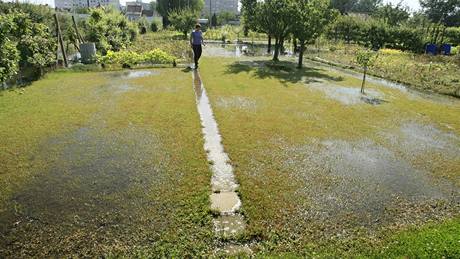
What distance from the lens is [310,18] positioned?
625 inches

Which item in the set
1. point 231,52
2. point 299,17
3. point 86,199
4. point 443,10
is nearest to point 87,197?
point 86,199

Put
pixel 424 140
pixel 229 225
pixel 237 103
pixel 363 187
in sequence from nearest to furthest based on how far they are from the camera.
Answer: pixel 229 225
pixel 363 187
pixel 424 140
pixel 237 103

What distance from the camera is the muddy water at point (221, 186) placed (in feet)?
14.2

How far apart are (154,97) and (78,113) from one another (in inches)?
98.3

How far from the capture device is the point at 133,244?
3889mm

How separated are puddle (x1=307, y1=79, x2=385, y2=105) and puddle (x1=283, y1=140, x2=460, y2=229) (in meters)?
4.23

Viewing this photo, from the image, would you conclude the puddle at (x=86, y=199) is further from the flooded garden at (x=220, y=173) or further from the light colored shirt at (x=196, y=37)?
the light colored shirt at (x=196, y=37)

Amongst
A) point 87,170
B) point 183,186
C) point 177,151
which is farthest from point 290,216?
point 87,170

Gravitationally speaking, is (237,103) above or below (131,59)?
below

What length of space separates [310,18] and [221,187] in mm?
13201

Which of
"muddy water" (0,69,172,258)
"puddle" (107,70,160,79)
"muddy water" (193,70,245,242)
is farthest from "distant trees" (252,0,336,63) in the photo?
"muddy water" (0,69,172,258)

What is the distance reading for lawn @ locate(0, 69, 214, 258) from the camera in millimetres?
3958

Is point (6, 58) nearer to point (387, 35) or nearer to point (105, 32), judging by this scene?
point (105, 32)

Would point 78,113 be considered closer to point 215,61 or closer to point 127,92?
point 127,92
